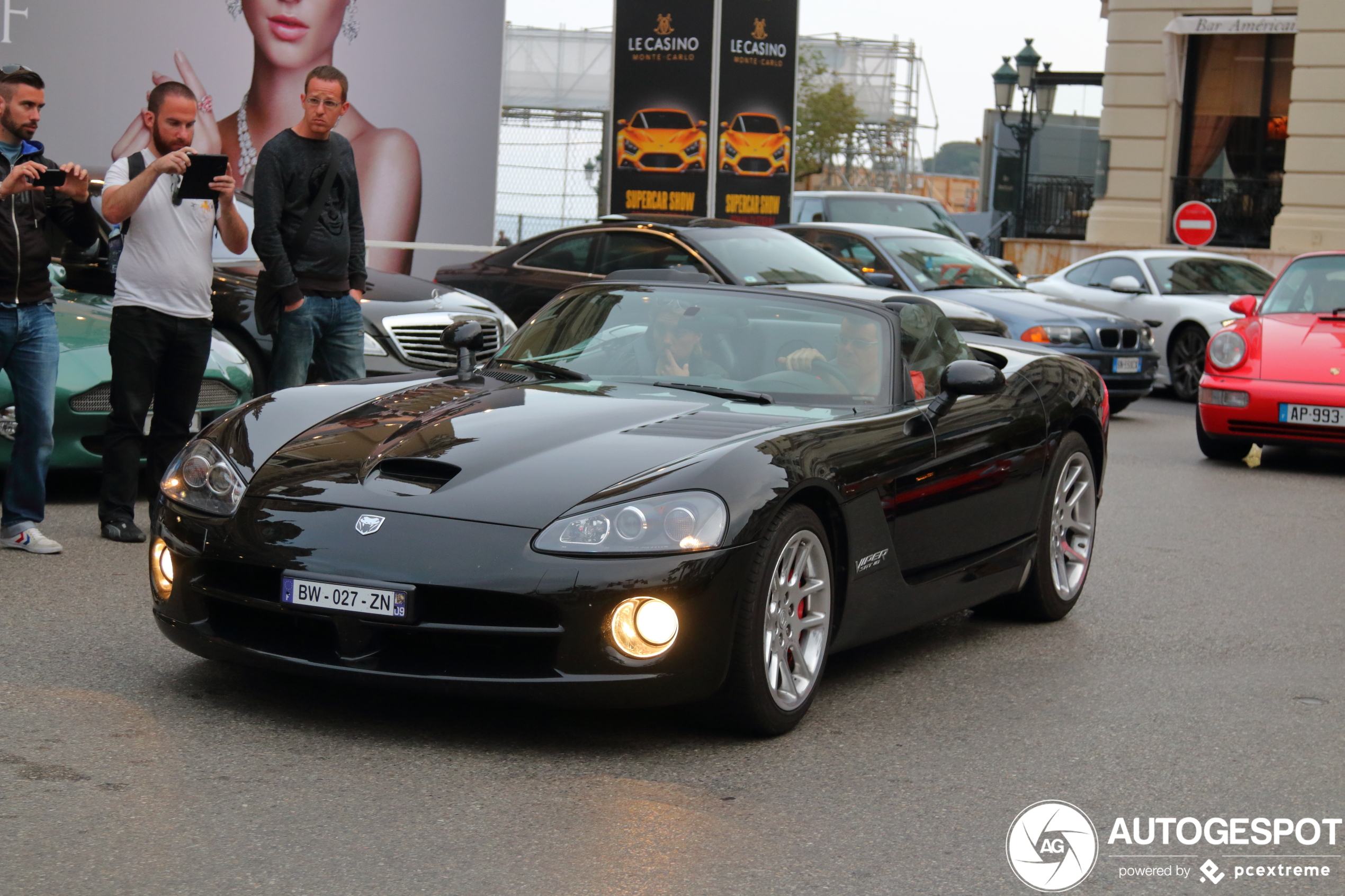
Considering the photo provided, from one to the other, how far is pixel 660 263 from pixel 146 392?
5.31 metres

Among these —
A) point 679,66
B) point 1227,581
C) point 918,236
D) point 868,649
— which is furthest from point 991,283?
point 868,649

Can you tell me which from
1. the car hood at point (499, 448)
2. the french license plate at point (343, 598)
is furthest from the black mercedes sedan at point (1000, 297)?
the french license plate at point (343, 598)

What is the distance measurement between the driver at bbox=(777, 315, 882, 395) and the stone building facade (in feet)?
79.2

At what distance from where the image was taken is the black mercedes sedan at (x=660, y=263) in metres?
11.7

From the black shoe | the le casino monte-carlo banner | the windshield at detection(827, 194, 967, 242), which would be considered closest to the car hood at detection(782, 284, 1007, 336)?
the windshield at detection(827, 194, 967, 242)

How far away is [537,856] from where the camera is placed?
3645 millimetres

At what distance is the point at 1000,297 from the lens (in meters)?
14.2

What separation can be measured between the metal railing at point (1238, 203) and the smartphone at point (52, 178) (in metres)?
24.6

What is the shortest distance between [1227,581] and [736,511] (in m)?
3.85

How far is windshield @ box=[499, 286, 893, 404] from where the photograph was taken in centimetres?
560

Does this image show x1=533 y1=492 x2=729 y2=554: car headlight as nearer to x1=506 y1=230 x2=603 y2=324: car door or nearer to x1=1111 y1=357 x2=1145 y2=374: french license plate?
x1=506 y1=230 x2=603 y2=324: car door

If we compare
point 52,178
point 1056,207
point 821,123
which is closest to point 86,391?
point 52,178

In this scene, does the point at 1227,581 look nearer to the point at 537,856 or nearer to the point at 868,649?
the point at 868,649

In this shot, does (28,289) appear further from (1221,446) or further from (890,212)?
(890,212)
